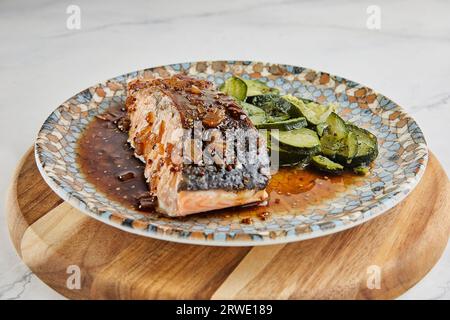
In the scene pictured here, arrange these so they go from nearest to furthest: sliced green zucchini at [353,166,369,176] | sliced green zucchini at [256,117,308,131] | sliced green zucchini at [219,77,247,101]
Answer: sliced green zucchini at [353,166,369,176] → sliced green zucchini at [256,117,308,131] → sliced green zucchini at [219,77,247,101]

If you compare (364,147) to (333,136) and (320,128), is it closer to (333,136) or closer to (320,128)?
(333,136)

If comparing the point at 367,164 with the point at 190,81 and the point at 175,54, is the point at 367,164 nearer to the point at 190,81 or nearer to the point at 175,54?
the point at 190,81

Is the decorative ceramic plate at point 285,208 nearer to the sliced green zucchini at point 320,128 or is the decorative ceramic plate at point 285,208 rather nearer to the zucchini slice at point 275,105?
the sliced green zucchini at point 320,128

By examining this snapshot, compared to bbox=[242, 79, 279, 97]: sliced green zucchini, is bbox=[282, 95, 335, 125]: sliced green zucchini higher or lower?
lower

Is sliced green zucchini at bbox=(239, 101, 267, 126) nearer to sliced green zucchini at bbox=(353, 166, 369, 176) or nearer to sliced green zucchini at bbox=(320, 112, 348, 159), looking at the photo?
sliced green zucchini at bbox=(320, 112, 348, 159)

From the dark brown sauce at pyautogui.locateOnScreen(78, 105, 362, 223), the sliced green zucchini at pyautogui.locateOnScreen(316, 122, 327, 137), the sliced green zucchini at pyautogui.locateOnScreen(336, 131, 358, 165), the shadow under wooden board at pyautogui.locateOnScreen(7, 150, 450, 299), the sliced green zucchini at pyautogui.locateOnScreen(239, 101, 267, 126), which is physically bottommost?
the shadow under wooden board at pyautogui.locateOnScreen(7, 150, 450, 299)

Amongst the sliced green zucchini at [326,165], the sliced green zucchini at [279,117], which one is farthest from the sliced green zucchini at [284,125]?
the sliced green zucchini at [326,165]

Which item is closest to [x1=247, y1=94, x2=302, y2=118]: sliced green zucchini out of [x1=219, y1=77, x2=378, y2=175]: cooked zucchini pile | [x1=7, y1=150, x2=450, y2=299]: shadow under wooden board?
[x1=219, y1=77, x2=378, y2=175]: cooked zucchini pile
